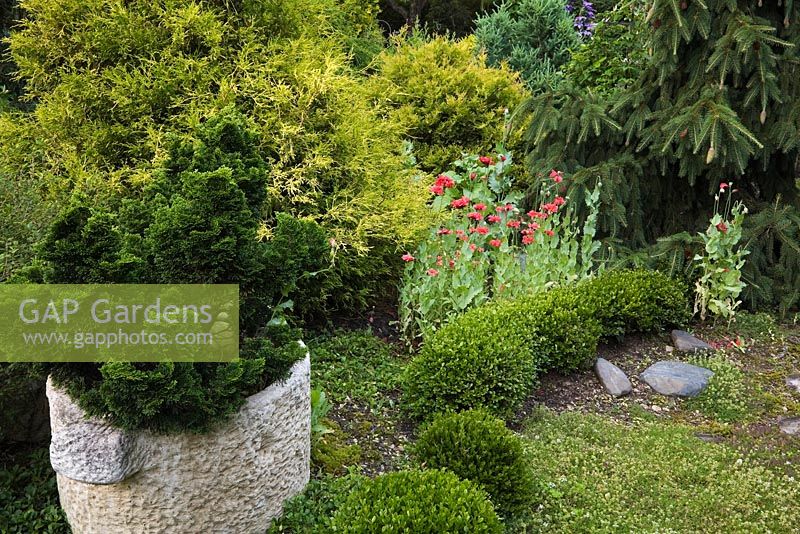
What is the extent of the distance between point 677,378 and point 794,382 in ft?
2.68

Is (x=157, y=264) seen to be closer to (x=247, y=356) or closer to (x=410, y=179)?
(x=247, y=356)

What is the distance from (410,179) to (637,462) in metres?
2.79

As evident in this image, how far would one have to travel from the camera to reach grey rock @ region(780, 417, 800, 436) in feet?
13.3

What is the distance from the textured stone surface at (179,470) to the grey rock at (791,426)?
9.98 feet

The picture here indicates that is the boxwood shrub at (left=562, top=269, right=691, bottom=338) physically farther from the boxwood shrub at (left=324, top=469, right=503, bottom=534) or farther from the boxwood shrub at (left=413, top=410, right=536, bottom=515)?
the boxwood shrub at (left=324, top=469, right=503, bottom=534)

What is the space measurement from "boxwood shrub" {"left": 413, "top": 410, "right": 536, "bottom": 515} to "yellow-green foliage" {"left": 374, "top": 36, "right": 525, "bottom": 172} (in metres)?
3.96

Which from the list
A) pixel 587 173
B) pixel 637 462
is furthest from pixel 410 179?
pixel 637 462

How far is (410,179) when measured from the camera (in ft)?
18.0

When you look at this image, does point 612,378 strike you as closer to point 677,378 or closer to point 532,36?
point 677,378

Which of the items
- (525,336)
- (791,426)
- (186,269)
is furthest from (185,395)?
(791,426)

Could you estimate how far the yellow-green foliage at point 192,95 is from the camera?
4223 mm

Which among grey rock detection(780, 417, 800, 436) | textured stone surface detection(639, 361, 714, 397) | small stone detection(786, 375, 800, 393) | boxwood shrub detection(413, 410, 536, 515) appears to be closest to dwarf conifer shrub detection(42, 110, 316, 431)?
boxwood shrub detection(413, 410, 536, 515)

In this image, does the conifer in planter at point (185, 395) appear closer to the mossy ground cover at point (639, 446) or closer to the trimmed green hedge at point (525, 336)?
the mossy ground cover at point (639, 446)

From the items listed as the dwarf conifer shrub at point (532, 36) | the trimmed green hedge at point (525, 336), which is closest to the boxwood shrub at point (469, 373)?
the trimmed green hedge at point (525, 336)
